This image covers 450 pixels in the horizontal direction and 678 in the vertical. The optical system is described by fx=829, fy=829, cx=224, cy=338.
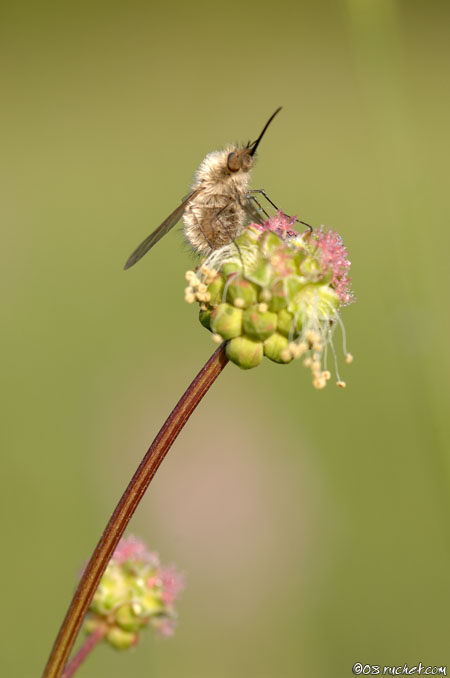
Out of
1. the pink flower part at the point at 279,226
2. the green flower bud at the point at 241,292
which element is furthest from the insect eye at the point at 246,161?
the green flower bud at the point at 241,292

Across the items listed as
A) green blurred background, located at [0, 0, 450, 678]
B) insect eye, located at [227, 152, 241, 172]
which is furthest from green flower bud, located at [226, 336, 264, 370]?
green blurred background, located at [0, 0, 450, 678]

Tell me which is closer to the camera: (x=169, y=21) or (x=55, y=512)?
(x=55, y=512)

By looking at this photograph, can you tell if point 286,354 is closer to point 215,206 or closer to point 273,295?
point 273,295

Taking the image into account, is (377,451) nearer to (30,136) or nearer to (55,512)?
(55,512)

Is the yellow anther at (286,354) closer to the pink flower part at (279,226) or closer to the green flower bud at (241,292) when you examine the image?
the green flower bud at (241,292)

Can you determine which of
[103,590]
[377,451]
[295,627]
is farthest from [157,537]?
[103,590]

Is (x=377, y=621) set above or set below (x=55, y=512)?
above
